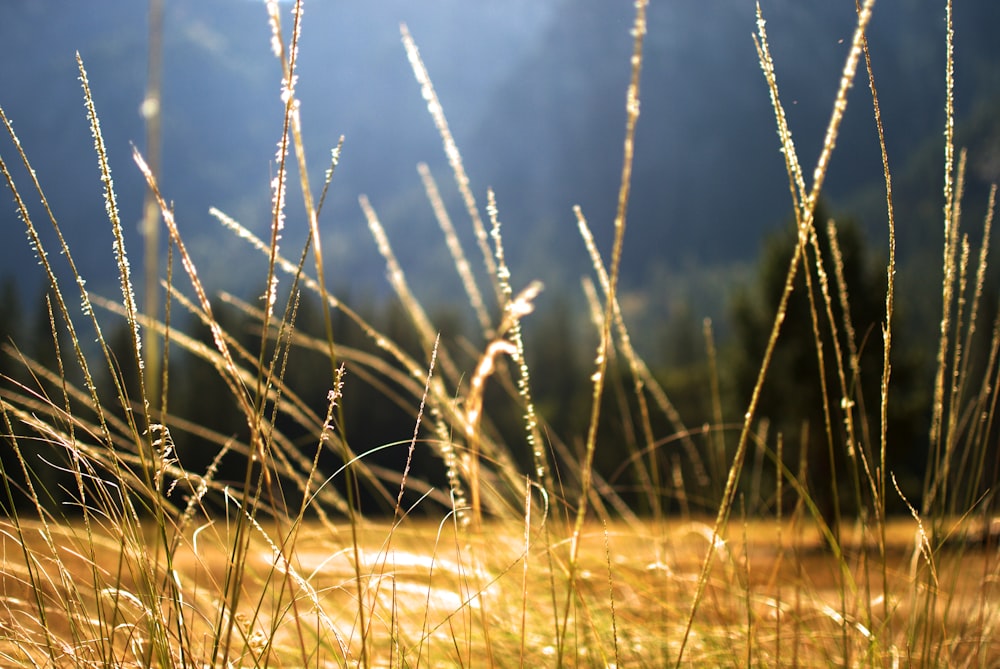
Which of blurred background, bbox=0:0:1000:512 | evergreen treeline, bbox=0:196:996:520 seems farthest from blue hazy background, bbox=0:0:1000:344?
evergreen treeline, bbox=0:196:996:520

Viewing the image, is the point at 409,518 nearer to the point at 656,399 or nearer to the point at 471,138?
the point at 656,399

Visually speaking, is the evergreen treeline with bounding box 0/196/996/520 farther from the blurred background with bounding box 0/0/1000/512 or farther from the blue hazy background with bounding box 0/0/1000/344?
the blue hazy background with bounding box 0/0/1000/344

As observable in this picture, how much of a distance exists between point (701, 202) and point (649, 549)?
16753cm

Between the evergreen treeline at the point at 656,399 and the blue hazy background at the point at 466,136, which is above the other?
the blue hazy background at the point at 466,136

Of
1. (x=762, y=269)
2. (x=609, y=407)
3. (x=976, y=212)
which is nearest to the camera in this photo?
(x=762, y=269)

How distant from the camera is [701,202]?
533 feet

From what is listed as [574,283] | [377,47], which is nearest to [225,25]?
[377,47]

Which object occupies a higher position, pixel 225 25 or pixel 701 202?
pixel 225 25

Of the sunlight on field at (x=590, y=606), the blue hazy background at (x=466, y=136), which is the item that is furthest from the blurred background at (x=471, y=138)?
the sunlight on field at (x=590, y=606)

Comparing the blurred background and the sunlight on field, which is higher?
the blurred background

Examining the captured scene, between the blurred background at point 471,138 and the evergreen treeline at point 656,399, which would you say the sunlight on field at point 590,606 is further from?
the blurred background at point 471,138

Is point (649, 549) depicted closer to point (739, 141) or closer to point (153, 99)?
point (153, 99)

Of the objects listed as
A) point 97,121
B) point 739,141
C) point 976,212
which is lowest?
point 97,121

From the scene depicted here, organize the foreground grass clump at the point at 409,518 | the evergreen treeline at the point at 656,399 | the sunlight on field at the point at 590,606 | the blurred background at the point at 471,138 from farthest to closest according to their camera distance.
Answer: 1. the blurred background at the point at 471,138
2. the evergreen treeline at the point at 656,399
3. the sunlight on field at the point at 590,606
4. the foreground grass clump at the point at 409,518
